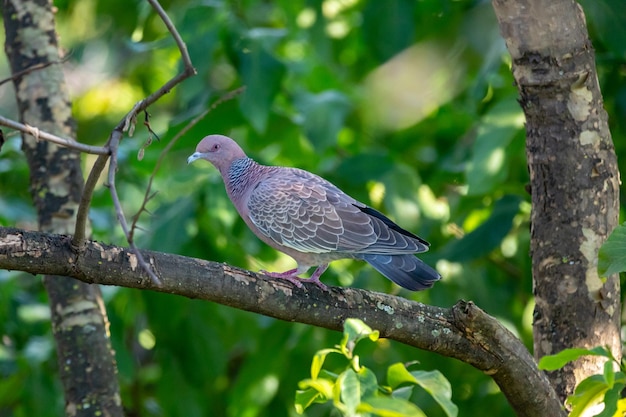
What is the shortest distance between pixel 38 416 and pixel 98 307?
1.25m

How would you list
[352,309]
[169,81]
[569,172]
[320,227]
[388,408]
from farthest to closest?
[320,227] → [569,172] → [352,309] → [169,81] → [388,408]

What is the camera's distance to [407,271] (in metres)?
3.31

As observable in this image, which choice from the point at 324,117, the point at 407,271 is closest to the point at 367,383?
the point at 407,271

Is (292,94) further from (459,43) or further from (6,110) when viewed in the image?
(6,110)

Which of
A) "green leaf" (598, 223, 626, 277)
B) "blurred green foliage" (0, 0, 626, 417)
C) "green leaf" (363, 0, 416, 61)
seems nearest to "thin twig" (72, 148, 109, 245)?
"green leaf" (598, 223, 626, 277)

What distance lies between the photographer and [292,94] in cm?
515

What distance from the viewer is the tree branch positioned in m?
2.54

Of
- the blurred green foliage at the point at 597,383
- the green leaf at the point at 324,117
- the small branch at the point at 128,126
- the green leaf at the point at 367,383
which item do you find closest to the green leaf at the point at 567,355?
the blurred green foliage at the point at 597,383

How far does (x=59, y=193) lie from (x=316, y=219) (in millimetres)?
1082

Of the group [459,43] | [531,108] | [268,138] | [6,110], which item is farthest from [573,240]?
[6,110]

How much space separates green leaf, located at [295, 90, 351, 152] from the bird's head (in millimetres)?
532

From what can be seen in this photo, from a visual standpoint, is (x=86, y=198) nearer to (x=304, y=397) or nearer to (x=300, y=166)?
(x=304, y=397)

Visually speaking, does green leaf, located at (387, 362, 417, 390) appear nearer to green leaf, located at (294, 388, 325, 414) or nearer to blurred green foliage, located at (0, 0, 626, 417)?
green leaf, located at (294, 388, 325, 414)

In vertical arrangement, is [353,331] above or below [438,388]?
above
